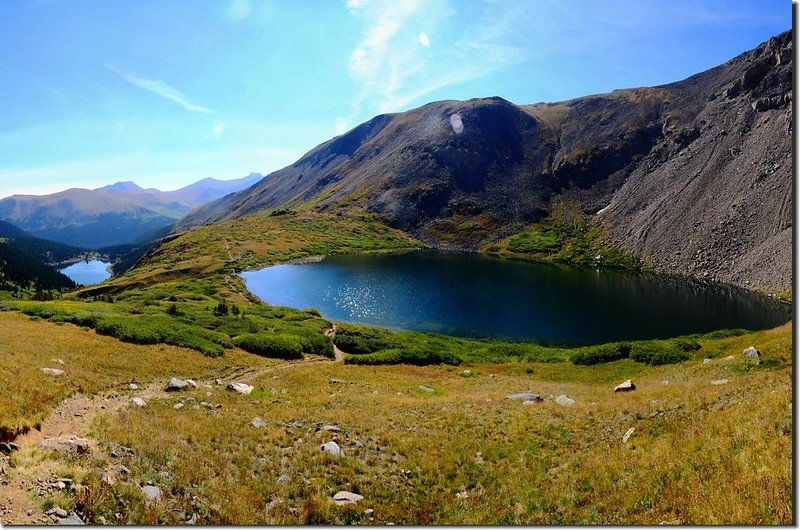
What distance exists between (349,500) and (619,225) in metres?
158

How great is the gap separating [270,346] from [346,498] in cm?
3296

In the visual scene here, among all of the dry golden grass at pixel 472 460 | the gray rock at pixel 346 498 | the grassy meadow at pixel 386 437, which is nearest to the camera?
the dry golden grass at pixel 472 460

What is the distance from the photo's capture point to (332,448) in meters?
18.2

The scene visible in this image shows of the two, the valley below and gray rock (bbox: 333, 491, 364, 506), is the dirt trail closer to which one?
the valley below

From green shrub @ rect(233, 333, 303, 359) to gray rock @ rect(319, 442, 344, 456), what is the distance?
1095 inches

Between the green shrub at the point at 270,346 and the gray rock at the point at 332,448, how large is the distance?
91.3 feet

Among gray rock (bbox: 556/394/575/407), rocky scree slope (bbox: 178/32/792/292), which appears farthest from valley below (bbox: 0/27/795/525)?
rocky scree slope (bbox: 178/32/792/292)

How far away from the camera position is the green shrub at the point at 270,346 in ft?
148

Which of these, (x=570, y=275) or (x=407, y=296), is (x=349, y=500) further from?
(x=570, y=275)

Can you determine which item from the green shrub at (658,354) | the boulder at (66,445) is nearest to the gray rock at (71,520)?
the boulder at (66,445)

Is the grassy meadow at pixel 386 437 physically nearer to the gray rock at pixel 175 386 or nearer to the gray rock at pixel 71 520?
the gray rock at pixel 71 520

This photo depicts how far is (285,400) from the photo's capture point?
87.9ft

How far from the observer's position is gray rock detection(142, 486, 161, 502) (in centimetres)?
1227

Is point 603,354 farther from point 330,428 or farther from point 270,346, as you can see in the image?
point 330,428
